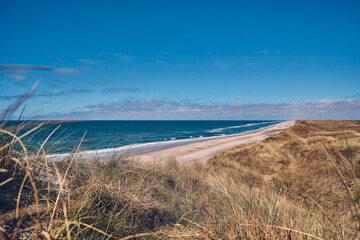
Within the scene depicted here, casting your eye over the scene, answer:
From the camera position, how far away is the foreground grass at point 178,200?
1582mm

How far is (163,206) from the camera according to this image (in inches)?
119

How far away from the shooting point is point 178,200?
367 centimetres

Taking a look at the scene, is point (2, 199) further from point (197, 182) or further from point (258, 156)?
point (258, 156)

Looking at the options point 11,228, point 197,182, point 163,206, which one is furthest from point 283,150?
point 11,228

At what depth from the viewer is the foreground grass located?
5.19ft

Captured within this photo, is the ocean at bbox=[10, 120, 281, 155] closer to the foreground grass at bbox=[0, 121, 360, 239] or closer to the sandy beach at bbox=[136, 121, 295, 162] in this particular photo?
the foreground grass at bbox=[0, 121, 360, 239]

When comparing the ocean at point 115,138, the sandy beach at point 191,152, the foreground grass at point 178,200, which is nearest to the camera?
the foreground grass at point 178,200

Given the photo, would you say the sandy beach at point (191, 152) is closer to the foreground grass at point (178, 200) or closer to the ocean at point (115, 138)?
the ocean at point (115, 138)

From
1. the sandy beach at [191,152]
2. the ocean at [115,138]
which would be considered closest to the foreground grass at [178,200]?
the ocean at [115,138]

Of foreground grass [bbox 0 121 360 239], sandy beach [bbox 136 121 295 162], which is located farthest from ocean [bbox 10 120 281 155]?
sandy beach [bbox 136 121 295 162]

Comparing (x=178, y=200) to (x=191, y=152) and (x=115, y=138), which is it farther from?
(x=115, y=138)

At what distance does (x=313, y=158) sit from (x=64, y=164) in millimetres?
7074

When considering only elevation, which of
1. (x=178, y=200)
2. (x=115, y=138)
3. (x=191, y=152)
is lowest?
(x=191, y=152)

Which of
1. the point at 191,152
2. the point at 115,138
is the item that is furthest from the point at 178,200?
the point at 115,138
